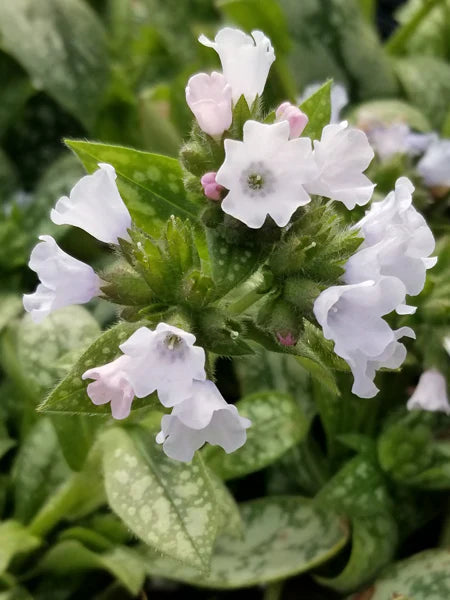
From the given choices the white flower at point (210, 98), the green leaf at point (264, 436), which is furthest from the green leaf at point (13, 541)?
the white flower at point (210, 98)

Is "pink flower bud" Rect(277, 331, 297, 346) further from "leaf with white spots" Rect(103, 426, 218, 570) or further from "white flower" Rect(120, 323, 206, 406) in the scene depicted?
"leaf with white spots" Rect(103, 426, 218, 570)

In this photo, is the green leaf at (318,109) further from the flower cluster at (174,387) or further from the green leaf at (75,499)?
the green leaf at (75,499)

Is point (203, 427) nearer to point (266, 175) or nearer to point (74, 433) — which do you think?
point (266, 175)

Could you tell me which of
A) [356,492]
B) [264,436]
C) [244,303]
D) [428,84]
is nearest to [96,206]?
[244,303]

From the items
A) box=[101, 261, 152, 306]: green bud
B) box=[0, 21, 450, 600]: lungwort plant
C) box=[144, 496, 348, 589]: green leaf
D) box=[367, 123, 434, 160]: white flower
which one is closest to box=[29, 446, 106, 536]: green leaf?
box=[0, 21, 450, 600]: lungwort plant

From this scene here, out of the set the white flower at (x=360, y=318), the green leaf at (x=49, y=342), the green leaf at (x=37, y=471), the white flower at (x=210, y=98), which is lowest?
the green leaf at (x=37, y=471)

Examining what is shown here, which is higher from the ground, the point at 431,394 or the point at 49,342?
the point at 431,394
